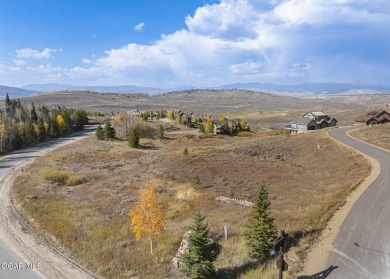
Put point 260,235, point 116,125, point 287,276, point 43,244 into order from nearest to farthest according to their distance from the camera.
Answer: point 287,276 → point 260,235 → point 43,244 → point 116,125

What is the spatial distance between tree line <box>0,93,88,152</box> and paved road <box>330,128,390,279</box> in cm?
7541

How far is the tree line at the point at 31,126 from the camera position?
257 ft

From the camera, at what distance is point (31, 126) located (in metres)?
86.7

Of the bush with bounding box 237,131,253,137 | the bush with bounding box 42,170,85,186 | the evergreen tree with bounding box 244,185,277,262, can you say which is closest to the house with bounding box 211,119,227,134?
the bush with bounding box 237,131,253,137

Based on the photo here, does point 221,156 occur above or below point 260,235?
below

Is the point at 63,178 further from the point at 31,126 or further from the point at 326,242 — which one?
the point at 31,126

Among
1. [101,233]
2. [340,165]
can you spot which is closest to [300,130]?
[340,165]

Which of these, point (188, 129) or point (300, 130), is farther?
point (188, 129)

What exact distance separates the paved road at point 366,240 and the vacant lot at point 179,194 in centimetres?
176

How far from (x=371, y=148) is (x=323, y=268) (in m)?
44.2

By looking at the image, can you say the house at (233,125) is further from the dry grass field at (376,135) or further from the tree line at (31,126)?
the tree line at (31,126)

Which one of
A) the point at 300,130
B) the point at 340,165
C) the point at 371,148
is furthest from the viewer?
the point at 300,130

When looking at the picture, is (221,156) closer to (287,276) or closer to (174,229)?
(174,229)

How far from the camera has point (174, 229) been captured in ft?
86.2
